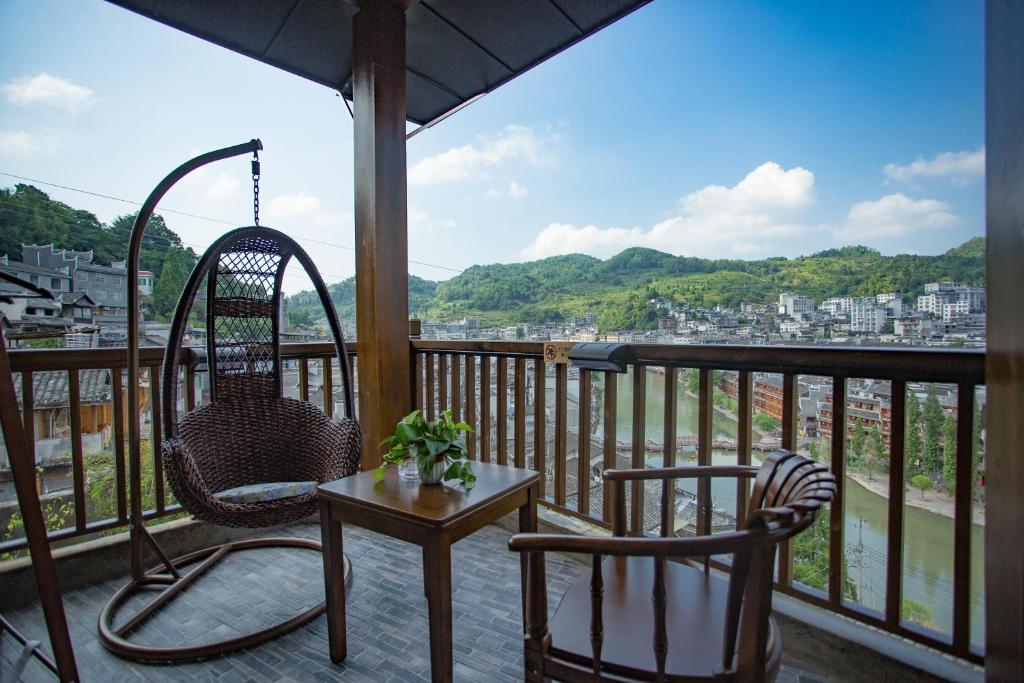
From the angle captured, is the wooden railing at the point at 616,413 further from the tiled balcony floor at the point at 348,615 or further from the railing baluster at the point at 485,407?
the tiled balcony floor at the point at 348,615

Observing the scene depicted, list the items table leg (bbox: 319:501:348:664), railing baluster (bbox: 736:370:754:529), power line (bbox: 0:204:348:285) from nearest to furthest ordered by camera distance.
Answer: table leg (bbox: 319:501:348:664)
railing baluster (bbox: 736:370:754:529)
power line (bbox: 0:204:348:285)

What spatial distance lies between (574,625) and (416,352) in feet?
7.83

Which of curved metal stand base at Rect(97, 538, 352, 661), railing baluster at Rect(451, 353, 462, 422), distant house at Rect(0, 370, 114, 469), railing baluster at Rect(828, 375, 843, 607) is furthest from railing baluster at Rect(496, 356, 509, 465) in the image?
distant house at Rect(0, 370, 114, 469)

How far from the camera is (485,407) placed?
285cm

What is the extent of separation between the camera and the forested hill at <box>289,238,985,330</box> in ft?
5.34

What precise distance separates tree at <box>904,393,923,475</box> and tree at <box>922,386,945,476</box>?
2cm

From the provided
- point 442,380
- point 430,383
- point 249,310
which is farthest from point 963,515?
point 249,310

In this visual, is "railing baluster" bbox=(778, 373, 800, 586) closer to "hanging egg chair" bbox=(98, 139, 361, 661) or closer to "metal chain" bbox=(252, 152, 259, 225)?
"hanging egg chair" bbox=(98, 139, 361, 661)

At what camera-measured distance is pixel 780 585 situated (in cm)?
164

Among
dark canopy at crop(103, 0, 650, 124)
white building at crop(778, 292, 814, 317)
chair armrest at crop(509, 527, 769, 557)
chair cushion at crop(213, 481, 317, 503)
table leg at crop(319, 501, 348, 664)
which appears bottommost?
table leg at crop(319, 501, 348, 664)

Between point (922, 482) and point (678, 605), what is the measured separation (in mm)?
925

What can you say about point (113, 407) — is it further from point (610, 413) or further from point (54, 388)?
point (610, 413)

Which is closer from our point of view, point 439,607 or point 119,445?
point 439,607

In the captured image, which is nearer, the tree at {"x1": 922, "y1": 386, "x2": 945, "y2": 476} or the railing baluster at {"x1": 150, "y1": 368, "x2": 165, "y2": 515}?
the tree at {"x1": 922, "y1": 386, "x2": 945, "y2": 476}
